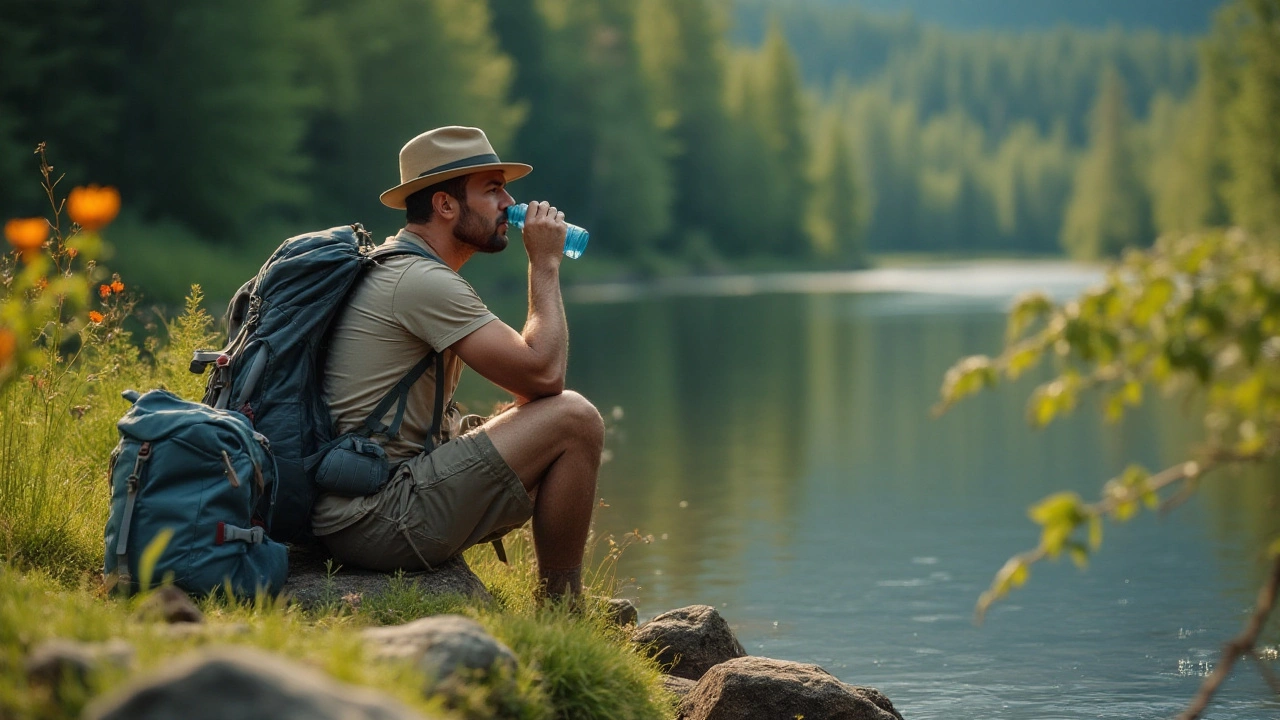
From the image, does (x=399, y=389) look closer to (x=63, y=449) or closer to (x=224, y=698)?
(x=63, y=449)

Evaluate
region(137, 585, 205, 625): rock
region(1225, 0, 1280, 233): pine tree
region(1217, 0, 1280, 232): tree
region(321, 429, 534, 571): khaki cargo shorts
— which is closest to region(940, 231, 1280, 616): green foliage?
region(137, 585, 205, 625): rock

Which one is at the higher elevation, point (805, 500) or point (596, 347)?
point (596, 347)

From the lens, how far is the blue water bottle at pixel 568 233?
5.22m

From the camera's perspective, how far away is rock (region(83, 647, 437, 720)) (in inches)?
88.6

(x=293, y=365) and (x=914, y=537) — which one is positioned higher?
(x=293, y=365)

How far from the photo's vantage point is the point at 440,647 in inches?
132

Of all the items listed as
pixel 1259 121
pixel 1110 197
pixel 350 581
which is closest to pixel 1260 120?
pixel 1259 121

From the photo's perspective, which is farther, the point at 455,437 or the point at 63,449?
the point at 63,449

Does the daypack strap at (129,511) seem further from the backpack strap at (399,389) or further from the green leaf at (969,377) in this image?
the green leaf at (969,377)

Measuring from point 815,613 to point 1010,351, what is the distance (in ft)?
15.3

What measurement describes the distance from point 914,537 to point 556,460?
496 cm

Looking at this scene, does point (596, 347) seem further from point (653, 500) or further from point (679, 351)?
point (653, 500)

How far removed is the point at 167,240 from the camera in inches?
1072

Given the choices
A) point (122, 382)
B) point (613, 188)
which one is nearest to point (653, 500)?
point (122, 382)
